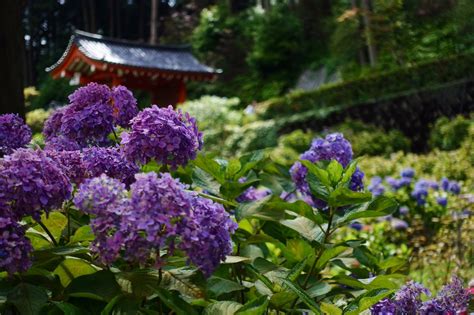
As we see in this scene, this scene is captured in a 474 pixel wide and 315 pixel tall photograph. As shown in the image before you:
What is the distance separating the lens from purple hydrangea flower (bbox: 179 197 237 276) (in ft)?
3.88

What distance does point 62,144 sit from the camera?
5.58 ft

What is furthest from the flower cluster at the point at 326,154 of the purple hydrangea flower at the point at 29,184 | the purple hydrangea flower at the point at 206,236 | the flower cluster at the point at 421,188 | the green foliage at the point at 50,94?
the green foliage at the point at 50,94

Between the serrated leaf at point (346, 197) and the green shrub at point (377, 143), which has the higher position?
the serrated leaf at point (346, 197)

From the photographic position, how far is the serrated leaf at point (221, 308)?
4.53 feet

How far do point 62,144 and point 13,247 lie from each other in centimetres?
52

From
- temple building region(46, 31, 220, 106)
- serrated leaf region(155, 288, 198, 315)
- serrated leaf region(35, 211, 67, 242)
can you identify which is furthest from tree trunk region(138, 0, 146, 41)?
serrated leaf region(155, 288, 198, 315)

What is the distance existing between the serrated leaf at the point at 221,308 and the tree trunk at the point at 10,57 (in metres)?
1.41

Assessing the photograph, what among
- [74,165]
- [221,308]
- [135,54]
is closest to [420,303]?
[221,308]

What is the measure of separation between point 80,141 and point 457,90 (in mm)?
13985

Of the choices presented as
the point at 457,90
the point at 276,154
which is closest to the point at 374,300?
the point at 276,154

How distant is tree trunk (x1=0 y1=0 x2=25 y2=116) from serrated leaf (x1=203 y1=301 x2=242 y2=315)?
4.61ft

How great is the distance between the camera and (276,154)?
489 inches

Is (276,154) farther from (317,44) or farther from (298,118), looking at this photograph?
(317,44)

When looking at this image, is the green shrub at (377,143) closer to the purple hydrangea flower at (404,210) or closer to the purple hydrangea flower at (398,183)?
the purple hydrangea flower at (398,183)
